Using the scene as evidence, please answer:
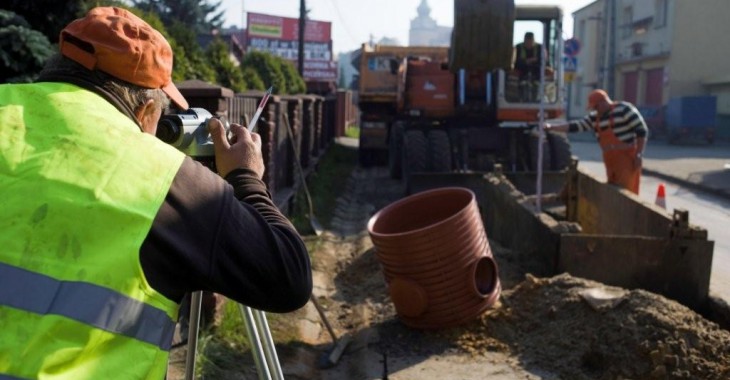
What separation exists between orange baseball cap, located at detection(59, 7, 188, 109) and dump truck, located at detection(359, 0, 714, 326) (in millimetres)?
5334

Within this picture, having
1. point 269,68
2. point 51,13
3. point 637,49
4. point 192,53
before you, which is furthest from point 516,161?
point 637,49

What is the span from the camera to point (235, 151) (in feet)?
7.04

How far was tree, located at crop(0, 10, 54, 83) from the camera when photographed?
6.17m

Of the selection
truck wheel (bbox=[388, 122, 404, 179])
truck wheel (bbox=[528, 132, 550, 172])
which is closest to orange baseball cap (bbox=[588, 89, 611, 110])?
truck wheel (bbox=[528, 132, 550, 172])

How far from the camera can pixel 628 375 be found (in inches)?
204

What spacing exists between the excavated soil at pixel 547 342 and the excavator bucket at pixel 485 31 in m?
5.55

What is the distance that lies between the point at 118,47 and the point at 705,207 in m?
14.1

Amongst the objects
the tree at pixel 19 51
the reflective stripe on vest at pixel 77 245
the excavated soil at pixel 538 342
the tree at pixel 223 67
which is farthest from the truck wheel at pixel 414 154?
the reflective stripe on vest at pixel 77 245

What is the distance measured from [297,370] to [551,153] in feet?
33.2

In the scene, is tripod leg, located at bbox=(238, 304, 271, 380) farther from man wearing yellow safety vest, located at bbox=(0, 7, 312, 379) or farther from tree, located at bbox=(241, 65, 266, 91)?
tree, located at bbox=(241, 65, 266, 91)

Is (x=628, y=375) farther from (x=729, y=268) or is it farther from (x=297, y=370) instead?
(x=729, y=268)

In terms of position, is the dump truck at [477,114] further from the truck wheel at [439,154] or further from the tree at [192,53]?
the tree at [192,53]

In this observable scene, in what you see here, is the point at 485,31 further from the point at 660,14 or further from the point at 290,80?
the point at 660,14

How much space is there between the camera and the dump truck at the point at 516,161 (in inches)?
263
